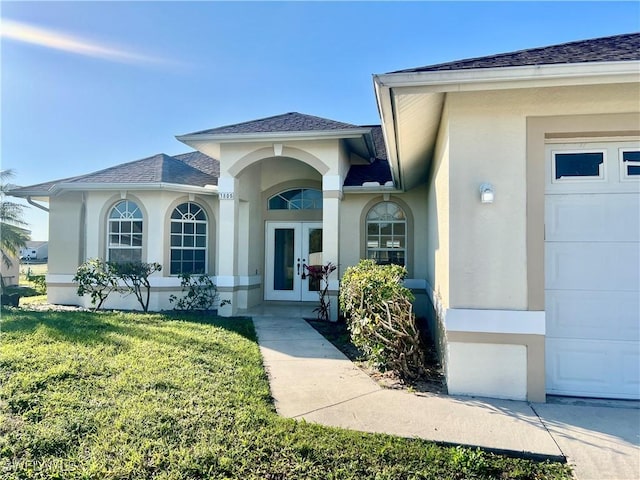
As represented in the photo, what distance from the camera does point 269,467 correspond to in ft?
10.9

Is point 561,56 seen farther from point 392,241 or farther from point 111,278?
point 111,278

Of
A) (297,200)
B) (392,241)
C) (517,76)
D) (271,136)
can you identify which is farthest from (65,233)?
(517,76)

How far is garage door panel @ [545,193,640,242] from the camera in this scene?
4930 millimetres

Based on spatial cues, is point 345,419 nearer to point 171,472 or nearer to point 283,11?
point 171,472

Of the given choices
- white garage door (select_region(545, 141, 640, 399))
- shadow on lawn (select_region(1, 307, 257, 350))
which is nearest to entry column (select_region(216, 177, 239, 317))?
shadow on lawn (select_region(1, 307, 257, 350))

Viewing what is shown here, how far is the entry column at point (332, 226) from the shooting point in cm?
1021

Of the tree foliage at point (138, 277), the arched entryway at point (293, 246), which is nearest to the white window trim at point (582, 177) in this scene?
the arched entryway at point (293, 246)

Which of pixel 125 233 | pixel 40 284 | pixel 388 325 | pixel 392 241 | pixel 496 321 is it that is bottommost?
pixel 40 284

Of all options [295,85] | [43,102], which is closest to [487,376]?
[43,102]

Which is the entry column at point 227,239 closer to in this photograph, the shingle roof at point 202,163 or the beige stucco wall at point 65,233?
the shingle roof at point 202,163

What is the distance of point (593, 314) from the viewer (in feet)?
16.3

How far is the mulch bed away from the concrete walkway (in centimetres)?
19

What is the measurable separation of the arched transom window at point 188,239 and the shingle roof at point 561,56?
8.60 metres

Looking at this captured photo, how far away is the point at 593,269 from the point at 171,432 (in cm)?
519
